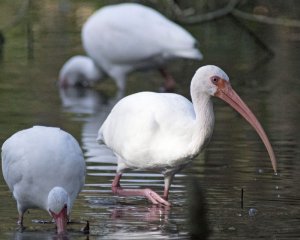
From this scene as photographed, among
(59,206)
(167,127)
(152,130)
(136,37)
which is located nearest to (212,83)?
(167,127)

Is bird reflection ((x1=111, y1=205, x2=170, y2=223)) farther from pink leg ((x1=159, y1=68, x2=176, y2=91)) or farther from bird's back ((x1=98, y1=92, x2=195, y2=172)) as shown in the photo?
pink leg ((x1=159, y1=68, x2=176, y2=91))

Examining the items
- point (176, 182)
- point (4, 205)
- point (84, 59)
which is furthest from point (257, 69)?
point (4, 205)

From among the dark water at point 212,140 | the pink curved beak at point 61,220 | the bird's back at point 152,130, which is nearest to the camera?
the pink curved beak at point 61,220

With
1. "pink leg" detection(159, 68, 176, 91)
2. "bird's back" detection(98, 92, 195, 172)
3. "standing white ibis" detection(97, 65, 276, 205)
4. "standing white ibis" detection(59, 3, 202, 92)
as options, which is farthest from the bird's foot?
"pink leg" detection(159, 68, 176, 91)

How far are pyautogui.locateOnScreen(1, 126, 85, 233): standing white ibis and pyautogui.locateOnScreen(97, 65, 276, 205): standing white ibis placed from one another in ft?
2.95

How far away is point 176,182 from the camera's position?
11.1 metres

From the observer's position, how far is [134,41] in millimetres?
17891

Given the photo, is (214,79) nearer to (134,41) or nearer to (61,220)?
(61,220)

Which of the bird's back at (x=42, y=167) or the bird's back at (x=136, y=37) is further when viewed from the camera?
the bird's back at (x=136, y=37)

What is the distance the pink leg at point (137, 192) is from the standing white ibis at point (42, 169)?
76 centimetres

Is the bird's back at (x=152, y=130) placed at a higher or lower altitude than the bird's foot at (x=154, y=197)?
higher

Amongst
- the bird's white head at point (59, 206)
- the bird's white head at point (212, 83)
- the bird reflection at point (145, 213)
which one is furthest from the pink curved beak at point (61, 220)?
the bird's white head at point (212, 83)

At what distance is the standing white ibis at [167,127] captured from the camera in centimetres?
987

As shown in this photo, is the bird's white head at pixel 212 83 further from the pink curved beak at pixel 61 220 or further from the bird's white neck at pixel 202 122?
Result: the pink curved beak at pixel 61 220
